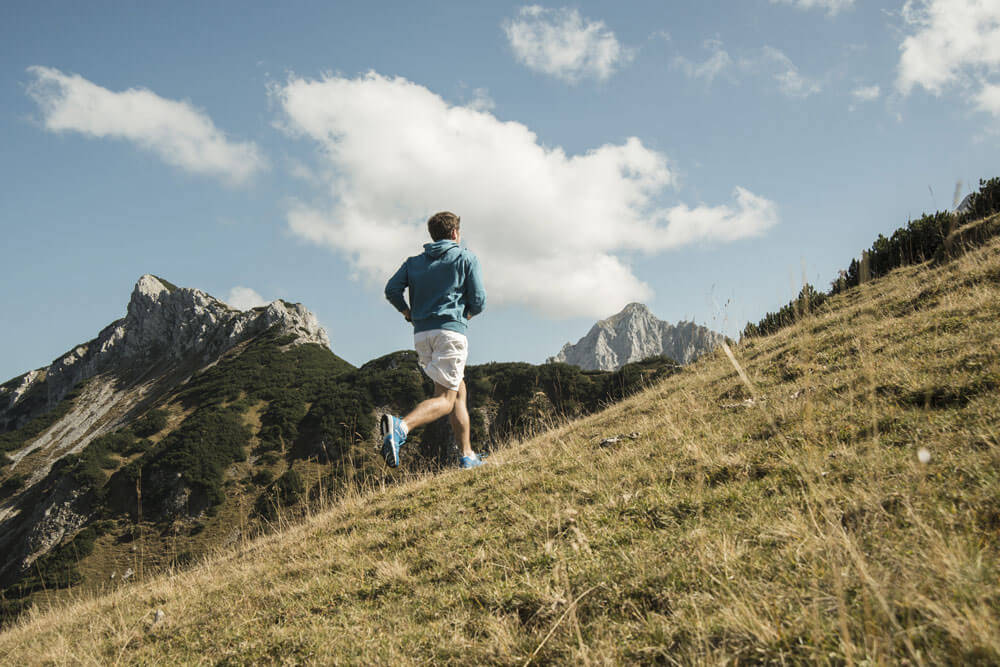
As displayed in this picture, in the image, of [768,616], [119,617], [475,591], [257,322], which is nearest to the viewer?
[768,616]

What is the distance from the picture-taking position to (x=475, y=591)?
267 cm

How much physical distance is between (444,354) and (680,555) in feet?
12.7

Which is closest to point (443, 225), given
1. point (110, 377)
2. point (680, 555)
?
point (680, 555)

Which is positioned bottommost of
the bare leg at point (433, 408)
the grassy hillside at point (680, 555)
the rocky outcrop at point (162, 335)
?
the grassy hillside at point (680, 555)

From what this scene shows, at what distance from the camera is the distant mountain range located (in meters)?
44.3

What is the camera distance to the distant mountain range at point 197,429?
4434cm

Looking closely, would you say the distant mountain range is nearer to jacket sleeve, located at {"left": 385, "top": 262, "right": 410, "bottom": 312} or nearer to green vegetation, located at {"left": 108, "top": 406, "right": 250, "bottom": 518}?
green vegetation, located at {"left": 108, "top": 406, "right": 250, "bottom": 518}

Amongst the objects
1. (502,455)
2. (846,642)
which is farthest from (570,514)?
(502,455)

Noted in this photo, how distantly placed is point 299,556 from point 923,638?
4666 mm

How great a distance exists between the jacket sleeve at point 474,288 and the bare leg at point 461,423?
1064 mm

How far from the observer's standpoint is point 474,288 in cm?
598

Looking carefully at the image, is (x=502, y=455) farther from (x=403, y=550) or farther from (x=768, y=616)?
(x=768, y=616)

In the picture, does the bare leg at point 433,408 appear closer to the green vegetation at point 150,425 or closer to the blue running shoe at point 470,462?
the blue running shoe at point 470,462

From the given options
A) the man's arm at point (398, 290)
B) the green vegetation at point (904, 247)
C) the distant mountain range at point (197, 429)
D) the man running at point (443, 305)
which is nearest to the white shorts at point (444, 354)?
the man running at point (443, 305)
